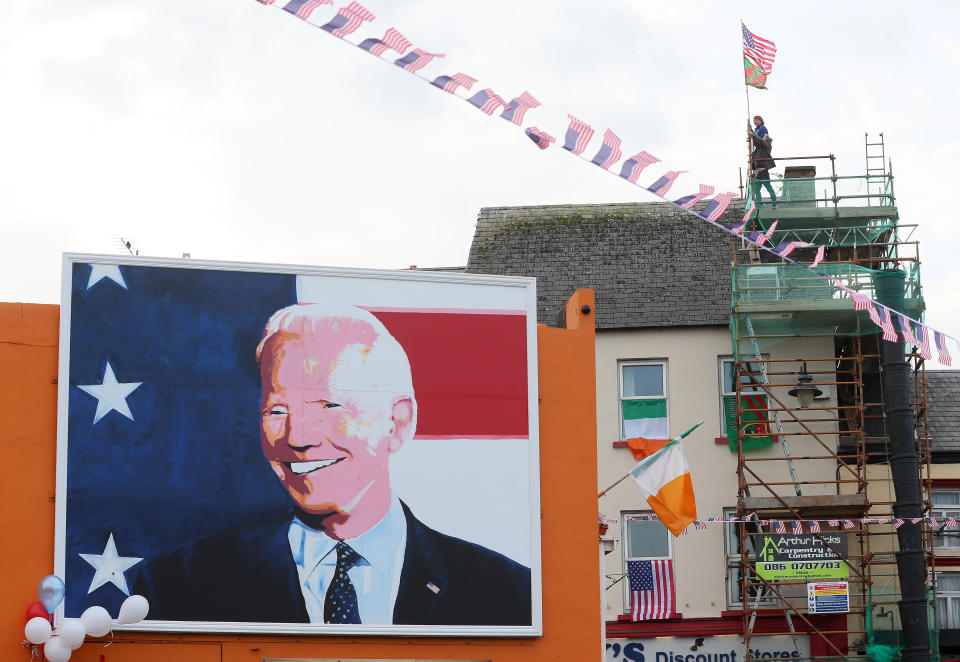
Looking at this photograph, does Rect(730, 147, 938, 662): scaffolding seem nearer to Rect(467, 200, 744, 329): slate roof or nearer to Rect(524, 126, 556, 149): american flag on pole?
Rect(467, 200, 744, 329): slate roof

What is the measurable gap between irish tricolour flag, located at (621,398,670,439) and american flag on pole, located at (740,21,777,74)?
691 centimetres

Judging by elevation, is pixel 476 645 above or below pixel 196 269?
below

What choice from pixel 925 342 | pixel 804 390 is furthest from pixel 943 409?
pixel 925 342

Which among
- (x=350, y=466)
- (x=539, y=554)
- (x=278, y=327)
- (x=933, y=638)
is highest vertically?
(x=278, y=327)

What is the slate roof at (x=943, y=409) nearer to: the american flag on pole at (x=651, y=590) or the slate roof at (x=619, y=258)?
the slate roof at (x=619, y=258)

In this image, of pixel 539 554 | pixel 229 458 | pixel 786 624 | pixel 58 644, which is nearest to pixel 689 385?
pixel 786 624

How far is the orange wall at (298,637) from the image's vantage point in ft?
64.1

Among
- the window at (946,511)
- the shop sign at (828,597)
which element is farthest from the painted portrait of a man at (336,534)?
the window at (946,511)

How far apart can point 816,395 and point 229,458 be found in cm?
1336

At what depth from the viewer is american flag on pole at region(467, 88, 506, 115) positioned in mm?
15719

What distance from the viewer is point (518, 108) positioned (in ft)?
52.3

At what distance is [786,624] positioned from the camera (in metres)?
28.0

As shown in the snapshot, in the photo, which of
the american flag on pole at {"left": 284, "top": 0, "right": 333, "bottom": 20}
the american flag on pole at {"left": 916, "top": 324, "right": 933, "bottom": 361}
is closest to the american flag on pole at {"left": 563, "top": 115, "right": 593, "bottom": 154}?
the american flag on pole at {"left": 284, "top": 0, "right": 333, "bottom": 20}

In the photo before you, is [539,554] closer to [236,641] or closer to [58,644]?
[236,641]
